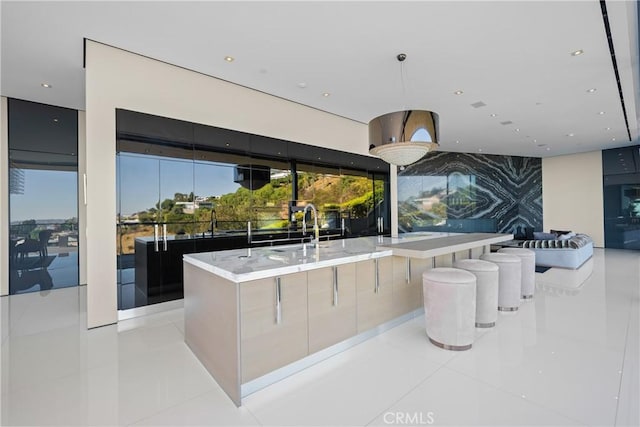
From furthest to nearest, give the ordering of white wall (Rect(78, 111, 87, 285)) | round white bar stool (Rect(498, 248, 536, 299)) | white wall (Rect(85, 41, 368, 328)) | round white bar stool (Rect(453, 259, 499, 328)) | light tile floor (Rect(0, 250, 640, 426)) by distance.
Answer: white wall (Rect(78, 111, 87, 285)), round white bar stool (Rect(498, 248, 536, 299)), white wall (Rect(85, 41, 368, 328)), round white bar stool (Rect(453, 259, 499, 328)), light tile floor (Rect(0, 250, 640, 426))

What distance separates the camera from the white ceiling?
3014 millimetres

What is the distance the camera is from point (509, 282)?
365 cm

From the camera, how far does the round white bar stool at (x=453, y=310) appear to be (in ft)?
8.64

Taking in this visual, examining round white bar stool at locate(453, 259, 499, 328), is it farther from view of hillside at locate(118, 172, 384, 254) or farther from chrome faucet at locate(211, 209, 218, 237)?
chrome faucet at locate(211, 209, 218, 237)

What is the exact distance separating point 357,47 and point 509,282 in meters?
3.60

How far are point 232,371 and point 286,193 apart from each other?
12.3 ft

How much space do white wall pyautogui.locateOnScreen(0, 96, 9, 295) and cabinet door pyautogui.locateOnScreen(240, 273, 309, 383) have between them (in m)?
5.65

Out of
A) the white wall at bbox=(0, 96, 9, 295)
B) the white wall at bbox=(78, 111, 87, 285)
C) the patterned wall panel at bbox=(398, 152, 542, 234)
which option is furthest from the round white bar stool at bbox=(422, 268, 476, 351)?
the patterned wall panel at bbox=(398, 152, 542, 234)

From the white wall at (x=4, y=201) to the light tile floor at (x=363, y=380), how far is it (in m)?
2.22

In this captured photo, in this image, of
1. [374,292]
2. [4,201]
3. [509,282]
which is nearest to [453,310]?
[374,292]

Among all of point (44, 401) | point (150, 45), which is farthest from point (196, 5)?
point (44, 401)

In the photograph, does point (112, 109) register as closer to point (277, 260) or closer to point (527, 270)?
point (277, 260)

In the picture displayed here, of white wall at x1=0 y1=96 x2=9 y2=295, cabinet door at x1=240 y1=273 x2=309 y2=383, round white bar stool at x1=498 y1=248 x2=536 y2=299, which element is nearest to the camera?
cabinet door at x1=240 y1=273 x2=309 y2=383

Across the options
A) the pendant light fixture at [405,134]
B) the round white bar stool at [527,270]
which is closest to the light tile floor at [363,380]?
the round white bar stool at [527,270]
